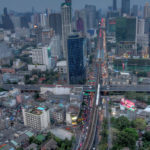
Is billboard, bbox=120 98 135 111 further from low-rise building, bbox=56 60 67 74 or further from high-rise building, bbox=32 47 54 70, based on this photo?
high-rise building, bbox=32 47 54 70

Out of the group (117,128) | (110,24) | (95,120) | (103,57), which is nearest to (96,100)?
(95,120)

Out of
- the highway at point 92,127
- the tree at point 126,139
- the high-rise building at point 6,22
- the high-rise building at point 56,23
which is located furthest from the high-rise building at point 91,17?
the tree at point 126,139

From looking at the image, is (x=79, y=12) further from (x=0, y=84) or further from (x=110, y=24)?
(x=0, y=84)

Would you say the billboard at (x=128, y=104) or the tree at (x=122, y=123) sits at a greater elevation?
the billboard at (x=128, y=104)

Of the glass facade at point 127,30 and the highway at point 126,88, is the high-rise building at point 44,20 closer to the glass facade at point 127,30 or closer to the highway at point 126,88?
the glass facade at point 127,30

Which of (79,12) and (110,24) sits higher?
(79,12)

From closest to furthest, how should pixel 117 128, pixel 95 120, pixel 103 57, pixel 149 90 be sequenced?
pixel 117 128
pixel 95 120
pixel 149 90
pixel 103 57
